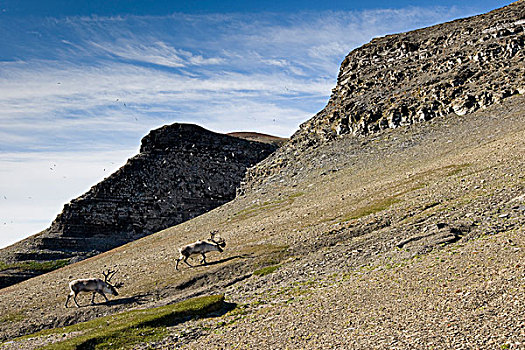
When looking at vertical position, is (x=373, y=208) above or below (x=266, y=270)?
above

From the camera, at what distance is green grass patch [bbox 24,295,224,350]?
83.7 ft

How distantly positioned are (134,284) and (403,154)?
51162 millimetres

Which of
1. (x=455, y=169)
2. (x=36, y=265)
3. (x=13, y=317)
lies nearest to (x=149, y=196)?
(x=36, y=265)

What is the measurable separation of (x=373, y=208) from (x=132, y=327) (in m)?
28.8

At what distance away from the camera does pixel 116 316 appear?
3322 cm

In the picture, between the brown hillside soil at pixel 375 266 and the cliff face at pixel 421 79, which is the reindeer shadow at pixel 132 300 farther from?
the cliff face at pixel 421 79

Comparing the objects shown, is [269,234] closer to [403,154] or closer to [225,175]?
[403,154]

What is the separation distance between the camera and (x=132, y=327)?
27.3 metres

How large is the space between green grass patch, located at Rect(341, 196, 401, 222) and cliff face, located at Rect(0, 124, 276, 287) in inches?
3285

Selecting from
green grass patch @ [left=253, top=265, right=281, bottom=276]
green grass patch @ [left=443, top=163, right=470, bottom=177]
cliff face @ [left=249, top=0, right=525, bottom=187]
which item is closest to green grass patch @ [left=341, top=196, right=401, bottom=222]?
green grass patch @ [left=443, top=163, right=470, bottom=177]

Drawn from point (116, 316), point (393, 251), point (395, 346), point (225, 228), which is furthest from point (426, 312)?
point (225, 228)

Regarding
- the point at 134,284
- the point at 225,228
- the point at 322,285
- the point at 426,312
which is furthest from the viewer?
the point at 225,228

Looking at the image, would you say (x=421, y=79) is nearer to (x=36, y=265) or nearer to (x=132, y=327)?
(x=132, y=327)

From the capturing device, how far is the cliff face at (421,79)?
81.1 m
